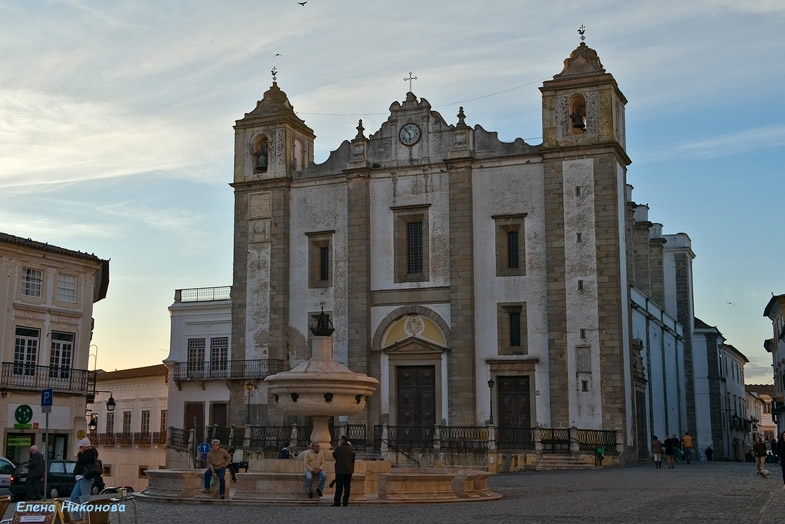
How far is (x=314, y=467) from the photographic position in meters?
19.5

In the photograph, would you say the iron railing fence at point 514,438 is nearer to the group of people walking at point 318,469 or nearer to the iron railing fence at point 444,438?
the iron railing fence at point 444,438

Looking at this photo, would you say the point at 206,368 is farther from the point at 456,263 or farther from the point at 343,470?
the point at 343,470

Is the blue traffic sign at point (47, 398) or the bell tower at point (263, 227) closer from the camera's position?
the blue traffic sign at point (47, 398)

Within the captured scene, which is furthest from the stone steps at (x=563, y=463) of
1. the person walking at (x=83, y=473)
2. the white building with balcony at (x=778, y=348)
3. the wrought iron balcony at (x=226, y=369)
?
the white building with balcony at (x=778, y=348)

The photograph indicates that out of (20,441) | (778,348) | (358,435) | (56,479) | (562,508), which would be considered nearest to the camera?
(562,508)

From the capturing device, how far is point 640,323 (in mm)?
43156

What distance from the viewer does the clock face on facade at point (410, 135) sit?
1660 inches

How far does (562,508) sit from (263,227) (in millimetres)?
28330

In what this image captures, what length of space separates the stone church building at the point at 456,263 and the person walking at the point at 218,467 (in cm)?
1893

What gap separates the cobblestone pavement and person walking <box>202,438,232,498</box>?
615 mm

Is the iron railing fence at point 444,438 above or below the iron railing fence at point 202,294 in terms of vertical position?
below

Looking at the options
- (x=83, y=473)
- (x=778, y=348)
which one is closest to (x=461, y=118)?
(x=83, y=473)

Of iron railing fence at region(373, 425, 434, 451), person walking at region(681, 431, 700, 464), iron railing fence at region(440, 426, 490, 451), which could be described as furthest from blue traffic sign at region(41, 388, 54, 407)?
person walking at region(681, 431, 700, 464)

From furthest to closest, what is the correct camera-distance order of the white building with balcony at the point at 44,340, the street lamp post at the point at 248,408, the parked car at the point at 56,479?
the street lamp post at the point at 248,408 → the white building with balcony at the point at 44,340 → the parked car at the point at 56,479
